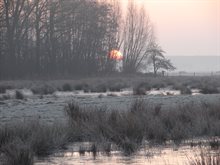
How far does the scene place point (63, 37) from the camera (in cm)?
6806

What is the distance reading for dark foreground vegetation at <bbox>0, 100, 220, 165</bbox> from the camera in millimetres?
10172

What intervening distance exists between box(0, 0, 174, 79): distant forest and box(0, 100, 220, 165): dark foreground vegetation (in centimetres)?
4461

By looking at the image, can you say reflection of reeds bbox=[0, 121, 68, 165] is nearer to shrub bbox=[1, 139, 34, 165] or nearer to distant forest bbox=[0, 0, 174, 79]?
shrub bbox=[1, 139, 34, 165]

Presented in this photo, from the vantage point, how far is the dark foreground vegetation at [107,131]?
1017 centimetres

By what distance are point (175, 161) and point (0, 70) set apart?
49.2 metres

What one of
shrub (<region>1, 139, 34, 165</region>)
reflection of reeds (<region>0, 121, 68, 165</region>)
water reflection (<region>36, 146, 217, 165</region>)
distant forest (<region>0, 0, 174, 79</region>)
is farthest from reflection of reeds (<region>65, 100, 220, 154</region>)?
distant forest (<region>0, 0, 174, 79</region>)

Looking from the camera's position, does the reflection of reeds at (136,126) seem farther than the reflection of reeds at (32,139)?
Yes

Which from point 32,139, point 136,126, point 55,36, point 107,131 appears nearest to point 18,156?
point 32,139

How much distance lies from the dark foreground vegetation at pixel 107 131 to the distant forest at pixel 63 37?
4461 cm

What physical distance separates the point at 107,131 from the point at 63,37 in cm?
5742

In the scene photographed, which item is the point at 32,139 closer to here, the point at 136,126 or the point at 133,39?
the point at 136,126

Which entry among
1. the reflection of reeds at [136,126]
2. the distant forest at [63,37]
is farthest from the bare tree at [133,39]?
the reflection of reeds at [136,126]

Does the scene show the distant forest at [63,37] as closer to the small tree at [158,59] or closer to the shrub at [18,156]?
the small tree at [158,59]

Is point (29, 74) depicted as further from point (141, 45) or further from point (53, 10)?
point (141, 45)
